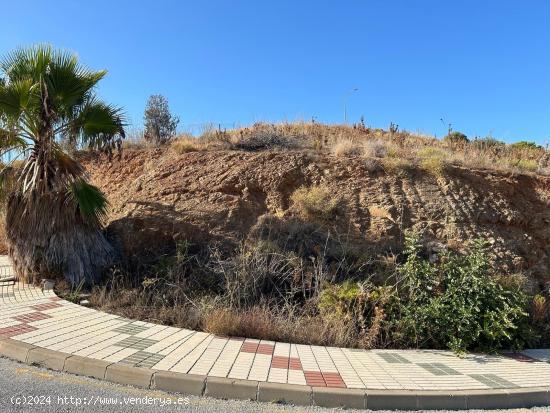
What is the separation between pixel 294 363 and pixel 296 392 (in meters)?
0.84

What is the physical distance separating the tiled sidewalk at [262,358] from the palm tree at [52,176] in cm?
199

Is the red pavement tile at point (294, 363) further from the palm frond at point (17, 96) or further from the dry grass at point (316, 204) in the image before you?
the palm frond at point (17, 96)

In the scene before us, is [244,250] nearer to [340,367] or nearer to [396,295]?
[396,295]

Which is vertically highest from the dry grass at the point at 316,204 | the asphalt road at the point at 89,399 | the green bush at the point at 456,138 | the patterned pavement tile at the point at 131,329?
the green bush at the point at 456,138

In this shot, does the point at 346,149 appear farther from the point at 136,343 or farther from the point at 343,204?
the point at 136,343

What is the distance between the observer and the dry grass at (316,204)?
33.4ft

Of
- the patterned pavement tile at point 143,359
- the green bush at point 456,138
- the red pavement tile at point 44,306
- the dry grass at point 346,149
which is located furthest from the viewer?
the green bush at point 456,138

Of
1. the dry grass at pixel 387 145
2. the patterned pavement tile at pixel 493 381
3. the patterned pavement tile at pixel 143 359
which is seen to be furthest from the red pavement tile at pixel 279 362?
the dry grass at pixel 387 145

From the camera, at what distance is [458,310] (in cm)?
691

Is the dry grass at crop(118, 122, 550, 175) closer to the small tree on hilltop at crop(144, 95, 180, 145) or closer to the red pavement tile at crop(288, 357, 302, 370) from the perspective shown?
the small tree on hilltop at crop(144, 95, 180, 145)

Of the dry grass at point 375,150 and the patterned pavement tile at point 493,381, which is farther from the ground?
the dry grass at point 375,150

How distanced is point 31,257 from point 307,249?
5555 mm

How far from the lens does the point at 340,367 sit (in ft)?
18.3

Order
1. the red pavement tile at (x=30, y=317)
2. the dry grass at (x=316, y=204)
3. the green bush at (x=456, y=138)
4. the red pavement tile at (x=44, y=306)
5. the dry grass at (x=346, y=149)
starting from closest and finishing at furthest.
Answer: the red pavement tile at (x=30, y=317) < the red pavement tile at (x=44, y=306) < the dry grass at (x=316, y=204) < the dry grass at (x=346, y=149) < the green bush at (x=456, y=138)
